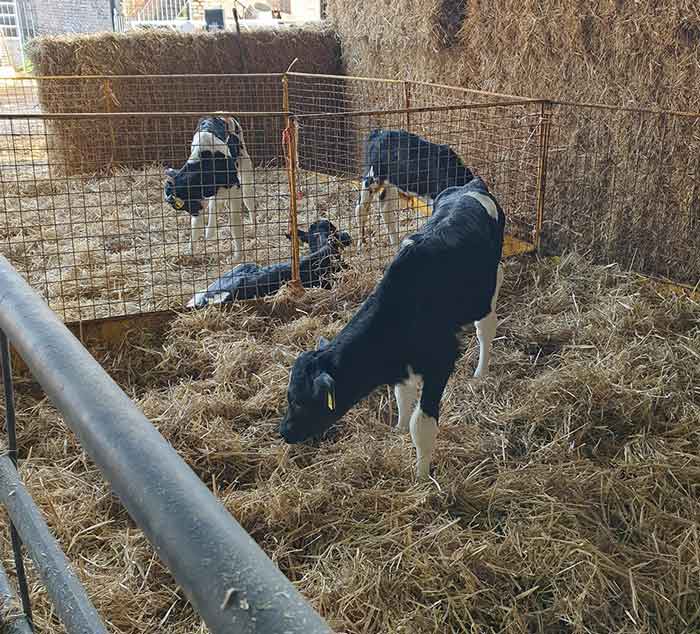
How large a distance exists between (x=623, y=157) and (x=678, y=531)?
11.8 feet

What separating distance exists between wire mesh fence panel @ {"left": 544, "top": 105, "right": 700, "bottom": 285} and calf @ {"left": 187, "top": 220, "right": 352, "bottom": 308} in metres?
2.05

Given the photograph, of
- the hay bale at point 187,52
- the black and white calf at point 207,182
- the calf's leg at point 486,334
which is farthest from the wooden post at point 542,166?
the hay bale at point 187,52

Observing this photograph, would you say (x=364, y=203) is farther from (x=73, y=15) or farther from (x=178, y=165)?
(x=73, y=15)

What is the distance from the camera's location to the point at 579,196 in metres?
6.39

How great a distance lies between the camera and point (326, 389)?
325 centimetres

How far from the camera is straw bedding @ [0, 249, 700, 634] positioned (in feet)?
9.15

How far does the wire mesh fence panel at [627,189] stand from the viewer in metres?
5.57

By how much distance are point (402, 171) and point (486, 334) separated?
92.9 inches

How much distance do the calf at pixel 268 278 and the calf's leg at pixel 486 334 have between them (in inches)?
63.4

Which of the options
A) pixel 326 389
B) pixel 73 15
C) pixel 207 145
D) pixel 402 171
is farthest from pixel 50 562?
pixel 73 15

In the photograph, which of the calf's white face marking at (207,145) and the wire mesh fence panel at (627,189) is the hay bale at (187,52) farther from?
the wire mesh fence panel at (627,189)

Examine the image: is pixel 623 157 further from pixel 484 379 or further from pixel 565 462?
pixel 565 462

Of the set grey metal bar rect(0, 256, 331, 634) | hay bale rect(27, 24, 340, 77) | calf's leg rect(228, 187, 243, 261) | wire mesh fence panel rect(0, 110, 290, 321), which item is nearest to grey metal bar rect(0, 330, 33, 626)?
grey metal bar rect(0, 256, 331, 634)

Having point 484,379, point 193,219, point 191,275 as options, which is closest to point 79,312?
point 191,275
